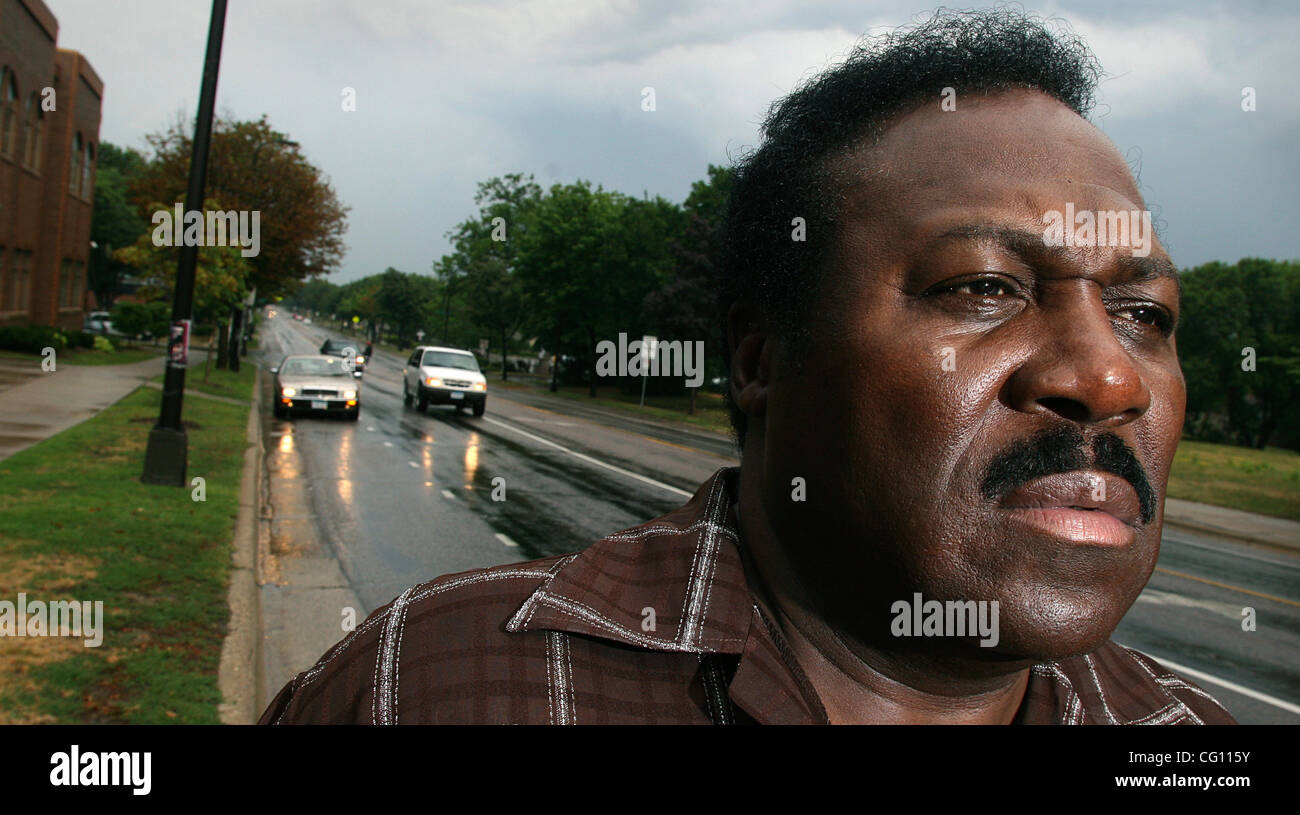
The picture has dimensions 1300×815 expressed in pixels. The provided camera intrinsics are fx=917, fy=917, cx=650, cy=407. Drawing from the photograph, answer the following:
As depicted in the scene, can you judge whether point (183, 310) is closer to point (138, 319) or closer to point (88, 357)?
point (88, 357)

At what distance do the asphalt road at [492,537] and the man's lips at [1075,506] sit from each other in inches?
123

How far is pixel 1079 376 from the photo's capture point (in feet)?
3.98

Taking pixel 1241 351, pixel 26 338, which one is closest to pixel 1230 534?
pixel 26 338

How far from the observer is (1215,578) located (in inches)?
442

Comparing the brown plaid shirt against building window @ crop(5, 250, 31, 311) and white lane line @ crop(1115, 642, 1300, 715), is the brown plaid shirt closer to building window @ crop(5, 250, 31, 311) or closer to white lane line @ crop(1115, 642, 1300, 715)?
white lane line @ crop(1115, 642, 1300, 715)

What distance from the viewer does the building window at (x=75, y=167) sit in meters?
35.9

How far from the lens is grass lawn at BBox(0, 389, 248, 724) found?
4422mm

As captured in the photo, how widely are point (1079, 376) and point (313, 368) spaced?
22.6 meters

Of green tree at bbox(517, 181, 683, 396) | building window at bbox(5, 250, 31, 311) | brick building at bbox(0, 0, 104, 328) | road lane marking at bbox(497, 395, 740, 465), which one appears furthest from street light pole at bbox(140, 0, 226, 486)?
green tree at bbox(517, 181, 683, 396)

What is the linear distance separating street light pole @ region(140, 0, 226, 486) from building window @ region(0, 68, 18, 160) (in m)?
Answer: 20.9

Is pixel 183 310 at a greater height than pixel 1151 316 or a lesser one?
greater

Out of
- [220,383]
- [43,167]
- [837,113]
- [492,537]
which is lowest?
[492,537]
